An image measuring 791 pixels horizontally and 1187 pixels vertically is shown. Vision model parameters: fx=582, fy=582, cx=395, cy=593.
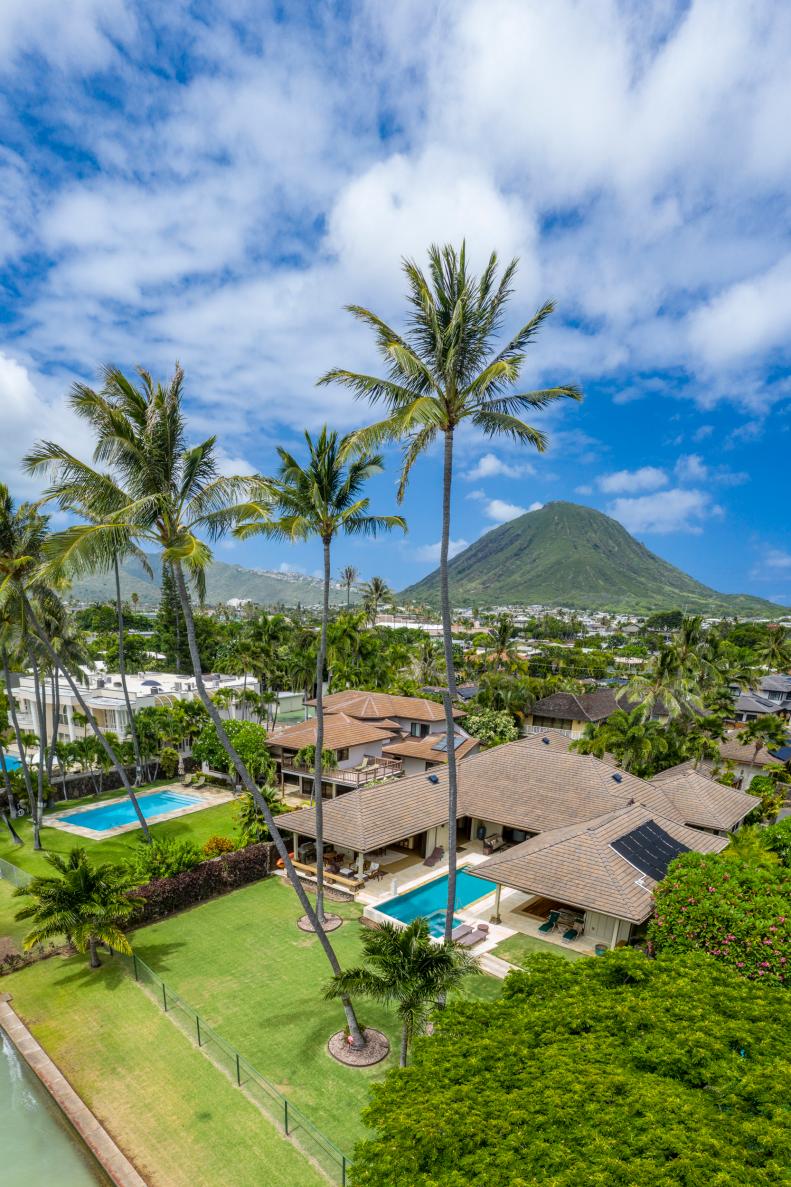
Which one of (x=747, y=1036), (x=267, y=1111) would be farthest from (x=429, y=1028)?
(x=747, y=1036)

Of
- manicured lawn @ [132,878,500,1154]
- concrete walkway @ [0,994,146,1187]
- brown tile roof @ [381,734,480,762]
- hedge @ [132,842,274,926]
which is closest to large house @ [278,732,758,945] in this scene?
hedge @ [132,842,274,926]

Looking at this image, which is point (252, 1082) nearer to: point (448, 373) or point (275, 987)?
point (275, 987)

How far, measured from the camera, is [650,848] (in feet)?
69.5

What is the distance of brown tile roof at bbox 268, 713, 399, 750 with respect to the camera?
3547 cm

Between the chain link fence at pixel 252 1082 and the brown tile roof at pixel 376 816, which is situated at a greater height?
the brown tile roof at pixel 376 816

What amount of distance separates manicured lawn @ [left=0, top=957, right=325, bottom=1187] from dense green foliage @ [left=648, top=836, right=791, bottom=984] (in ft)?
34.1

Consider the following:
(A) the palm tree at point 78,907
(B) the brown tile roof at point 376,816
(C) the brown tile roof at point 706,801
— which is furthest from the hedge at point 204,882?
(C) the brown tile roof at point 706,801

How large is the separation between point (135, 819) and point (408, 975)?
26450 millimetres

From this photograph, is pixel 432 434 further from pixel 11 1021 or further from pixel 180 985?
pixel 11 1021

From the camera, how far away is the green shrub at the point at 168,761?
38344mm

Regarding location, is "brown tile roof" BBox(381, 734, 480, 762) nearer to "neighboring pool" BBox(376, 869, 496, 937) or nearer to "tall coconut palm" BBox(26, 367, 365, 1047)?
"neighboring pool" BBox(376, 869, 496, 937)

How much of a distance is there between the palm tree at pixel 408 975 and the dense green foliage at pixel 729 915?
21.2 feet

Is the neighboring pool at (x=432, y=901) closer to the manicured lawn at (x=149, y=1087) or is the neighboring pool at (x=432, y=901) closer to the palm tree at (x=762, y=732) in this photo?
the manicured lawn at (x=149, y=1087)

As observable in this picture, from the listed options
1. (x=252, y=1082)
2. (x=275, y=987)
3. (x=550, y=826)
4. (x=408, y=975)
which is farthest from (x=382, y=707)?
(x=408, y=975)
